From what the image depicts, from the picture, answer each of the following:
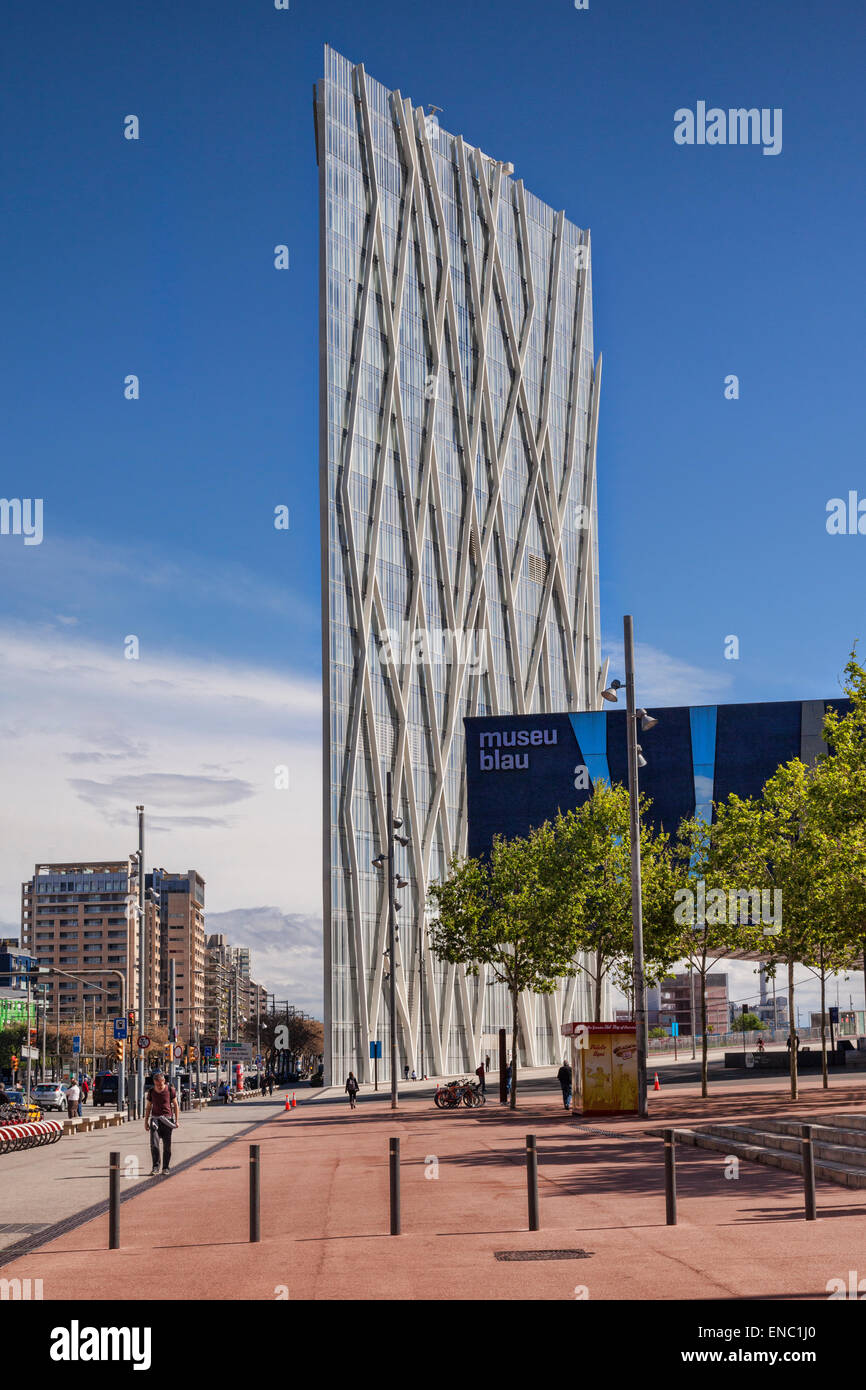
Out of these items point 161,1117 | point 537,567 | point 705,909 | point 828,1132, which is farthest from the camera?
point 537,567

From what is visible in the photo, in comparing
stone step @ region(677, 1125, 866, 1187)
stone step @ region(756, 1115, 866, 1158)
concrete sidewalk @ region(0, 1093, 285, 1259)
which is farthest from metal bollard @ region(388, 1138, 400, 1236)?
stone step @ region(756, 1115, 866, 1158)

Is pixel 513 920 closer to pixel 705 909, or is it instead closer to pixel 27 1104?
pixel 705 909

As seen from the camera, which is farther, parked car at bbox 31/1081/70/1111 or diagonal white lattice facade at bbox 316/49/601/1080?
diagonal white lattice facade at bbox 316/49/601/1080

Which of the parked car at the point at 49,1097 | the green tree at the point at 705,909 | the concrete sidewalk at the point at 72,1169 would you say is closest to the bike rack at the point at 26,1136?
the concrete sidewalk at the point at 72,1169

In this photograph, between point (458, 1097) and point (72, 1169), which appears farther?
Result: point (458, 1097)

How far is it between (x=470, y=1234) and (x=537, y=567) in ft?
319

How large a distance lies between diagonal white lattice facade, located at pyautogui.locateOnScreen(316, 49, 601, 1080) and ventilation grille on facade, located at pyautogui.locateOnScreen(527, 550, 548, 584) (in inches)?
7.6

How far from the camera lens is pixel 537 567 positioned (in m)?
110

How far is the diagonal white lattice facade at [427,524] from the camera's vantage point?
93.9 metres

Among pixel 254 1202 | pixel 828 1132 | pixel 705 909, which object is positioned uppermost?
pixel 705 909

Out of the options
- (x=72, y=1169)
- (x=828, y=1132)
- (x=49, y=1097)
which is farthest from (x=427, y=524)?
(x=828, y=1132)

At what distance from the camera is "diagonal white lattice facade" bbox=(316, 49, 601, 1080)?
93.9 m

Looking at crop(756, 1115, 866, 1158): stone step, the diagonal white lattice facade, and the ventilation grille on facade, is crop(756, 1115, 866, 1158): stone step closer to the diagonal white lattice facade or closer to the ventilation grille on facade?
the diagonal white lattice facade

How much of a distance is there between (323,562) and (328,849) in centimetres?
1992
